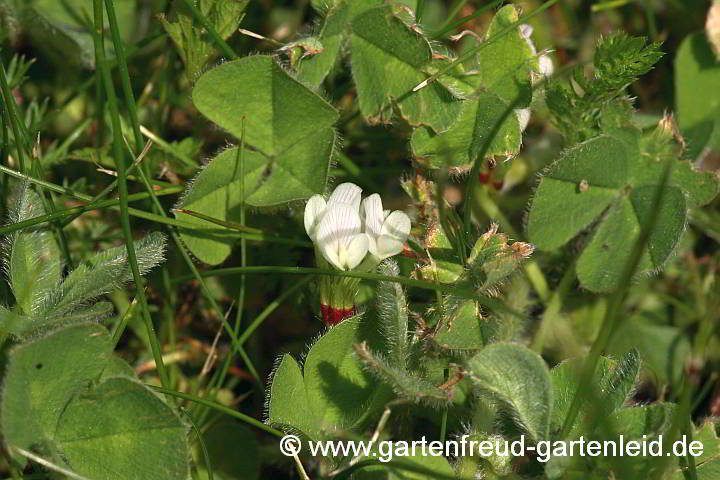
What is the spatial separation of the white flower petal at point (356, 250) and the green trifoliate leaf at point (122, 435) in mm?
508

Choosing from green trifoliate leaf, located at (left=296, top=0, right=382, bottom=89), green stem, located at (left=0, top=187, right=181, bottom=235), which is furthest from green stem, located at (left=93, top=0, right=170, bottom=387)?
green trifoliate leaf, located at (left=296, top=0, right=382, bottom=89)

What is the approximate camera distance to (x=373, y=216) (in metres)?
1.77

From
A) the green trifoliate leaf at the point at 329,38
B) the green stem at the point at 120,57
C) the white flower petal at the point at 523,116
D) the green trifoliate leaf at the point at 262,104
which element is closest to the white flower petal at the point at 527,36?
the white flower petal at the point at 523,116

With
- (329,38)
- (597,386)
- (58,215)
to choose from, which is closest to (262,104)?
(329,38)

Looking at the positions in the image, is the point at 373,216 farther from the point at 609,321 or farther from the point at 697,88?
the point at 697,88

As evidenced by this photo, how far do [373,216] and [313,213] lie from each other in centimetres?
14

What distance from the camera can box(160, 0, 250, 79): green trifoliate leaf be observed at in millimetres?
1994

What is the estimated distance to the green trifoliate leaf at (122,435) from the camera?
58.6 inches

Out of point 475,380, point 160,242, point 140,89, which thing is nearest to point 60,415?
point 160,242

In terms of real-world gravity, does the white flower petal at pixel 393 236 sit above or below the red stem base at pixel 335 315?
above

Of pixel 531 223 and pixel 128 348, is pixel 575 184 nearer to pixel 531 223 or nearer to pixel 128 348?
pixel 531 223

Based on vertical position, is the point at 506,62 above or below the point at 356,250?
above

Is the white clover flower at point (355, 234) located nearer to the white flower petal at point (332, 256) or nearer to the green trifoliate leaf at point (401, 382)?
the white flower petal at point (332, 256)

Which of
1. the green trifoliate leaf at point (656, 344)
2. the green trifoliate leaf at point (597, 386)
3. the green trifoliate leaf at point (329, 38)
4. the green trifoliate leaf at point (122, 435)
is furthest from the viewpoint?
the green trifoliate leaf at point (656, 344)
